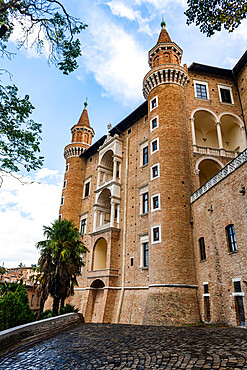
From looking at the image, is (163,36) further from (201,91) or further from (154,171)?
(154,171)

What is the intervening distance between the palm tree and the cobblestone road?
870 centimetres

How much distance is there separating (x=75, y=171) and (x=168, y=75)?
17.5 meters

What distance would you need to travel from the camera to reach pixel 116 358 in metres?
6.69

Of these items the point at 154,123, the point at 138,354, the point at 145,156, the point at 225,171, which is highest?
the point at 154,123

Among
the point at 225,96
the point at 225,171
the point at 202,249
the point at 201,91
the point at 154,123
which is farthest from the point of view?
the point at 225,96

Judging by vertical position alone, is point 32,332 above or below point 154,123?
below

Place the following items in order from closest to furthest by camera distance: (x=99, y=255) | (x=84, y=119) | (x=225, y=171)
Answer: (x=225, y=171) < (x=99, y=255) < (x=84, y=119)

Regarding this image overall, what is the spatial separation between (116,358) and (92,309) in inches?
777

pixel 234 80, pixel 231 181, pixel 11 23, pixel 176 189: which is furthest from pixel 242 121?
pixel 11 23

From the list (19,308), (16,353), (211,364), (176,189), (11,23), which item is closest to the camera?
(211,364)

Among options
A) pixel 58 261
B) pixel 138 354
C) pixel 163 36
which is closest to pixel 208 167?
pixel 163 36

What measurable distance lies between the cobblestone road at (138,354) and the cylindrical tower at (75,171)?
77.6 ft

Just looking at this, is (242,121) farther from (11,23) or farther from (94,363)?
(94,363)

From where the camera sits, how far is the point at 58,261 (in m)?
18.0
